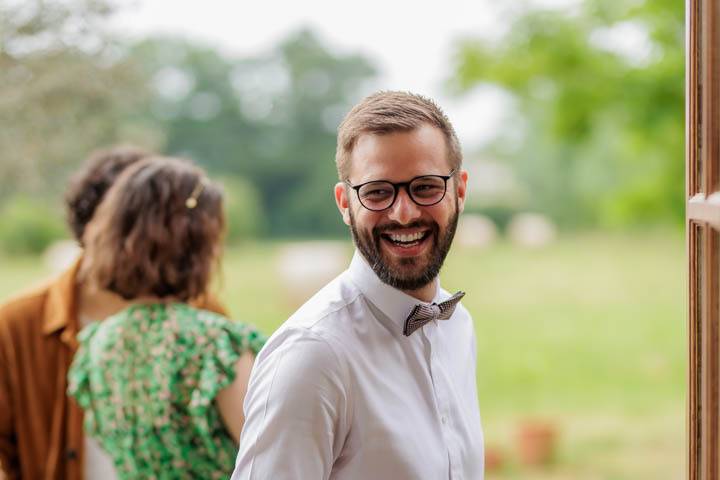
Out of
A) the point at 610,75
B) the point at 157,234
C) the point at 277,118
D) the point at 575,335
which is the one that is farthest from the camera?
the point at 575,335

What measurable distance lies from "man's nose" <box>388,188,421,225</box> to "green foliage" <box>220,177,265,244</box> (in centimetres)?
573

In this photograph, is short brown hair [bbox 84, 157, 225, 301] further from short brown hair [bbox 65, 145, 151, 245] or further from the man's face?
the man's face

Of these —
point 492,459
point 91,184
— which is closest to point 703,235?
point 91,184

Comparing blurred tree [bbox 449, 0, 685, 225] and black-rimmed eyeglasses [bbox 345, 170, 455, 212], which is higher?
blurred tree [bbox 449, 0, 685, 225]

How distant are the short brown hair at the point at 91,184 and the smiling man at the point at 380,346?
0.80m

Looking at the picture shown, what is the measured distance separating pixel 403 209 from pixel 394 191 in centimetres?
3

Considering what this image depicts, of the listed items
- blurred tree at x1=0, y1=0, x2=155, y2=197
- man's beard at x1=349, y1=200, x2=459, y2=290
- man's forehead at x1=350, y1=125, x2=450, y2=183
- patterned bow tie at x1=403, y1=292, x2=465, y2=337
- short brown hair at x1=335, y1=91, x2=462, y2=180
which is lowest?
patterned bow tie at x1=403, y1=292, x2=465, y2=337

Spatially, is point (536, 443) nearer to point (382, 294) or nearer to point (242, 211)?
point (242, 211)

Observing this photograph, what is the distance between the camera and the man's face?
1.12 metres

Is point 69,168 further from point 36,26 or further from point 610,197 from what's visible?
point 610,197

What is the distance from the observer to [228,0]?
22.5 feet

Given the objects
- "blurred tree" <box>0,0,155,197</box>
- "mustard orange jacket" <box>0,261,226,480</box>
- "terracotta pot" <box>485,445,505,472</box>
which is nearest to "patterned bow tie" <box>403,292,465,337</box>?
"mustard orange jacket" <box>0,261,226,480</box>

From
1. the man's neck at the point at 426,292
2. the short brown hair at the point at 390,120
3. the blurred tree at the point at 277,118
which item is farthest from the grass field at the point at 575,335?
the short brown hair at the point at 390,120

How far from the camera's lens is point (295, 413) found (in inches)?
Answer: 40.3
